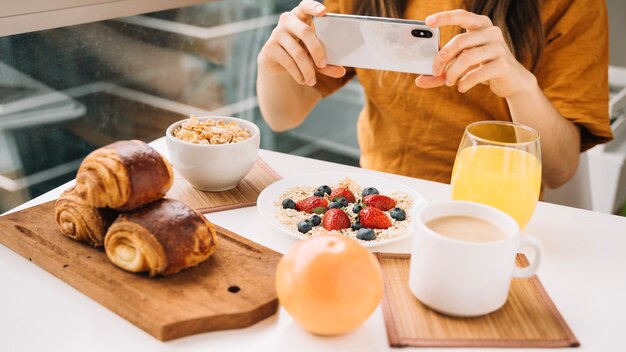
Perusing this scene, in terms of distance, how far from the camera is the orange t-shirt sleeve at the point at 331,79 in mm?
1447

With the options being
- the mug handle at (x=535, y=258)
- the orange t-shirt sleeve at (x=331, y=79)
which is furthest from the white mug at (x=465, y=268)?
the orange t-shirt sleeve at (x=331, y=79)

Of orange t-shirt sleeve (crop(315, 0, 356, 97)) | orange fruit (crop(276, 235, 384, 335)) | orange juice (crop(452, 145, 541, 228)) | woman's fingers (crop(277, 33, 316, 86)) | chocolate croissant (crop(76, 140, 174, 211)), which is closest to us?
orange fruit (crop(276, 235, 384, 335))

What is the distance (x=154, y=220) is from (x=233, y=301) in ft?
0.47

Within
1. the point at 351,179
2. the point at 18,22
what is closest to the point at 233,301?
the point at 351,179

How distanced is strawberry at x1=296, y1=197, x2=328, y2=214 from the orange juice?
219 millimetres

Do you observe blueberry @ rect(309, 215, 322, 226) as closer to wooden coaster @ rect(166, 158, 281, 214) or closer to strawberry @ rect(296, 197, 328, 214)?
strawberry @ rect(296, 197, 328, 214)

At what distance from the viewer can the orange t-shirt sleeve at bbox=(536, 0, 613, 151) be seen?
1271mm

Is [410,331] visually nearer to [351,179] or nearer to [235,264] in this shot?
[235,264]

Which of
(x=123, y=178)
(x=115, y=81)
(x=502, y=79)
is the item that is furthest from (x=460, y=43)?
(x=115, y=81)

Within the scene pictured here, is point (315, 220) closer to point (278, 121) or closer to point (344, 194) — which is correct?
point (344, 194)

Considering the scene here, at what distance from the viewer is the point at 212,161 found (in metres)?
1.02

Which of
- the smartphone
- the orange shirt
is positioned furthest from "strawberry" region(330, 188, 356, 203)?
the orange shirt

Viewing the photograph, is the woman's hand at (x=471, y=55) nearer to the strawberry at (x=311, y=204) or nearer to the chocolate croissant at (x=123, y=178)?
the strawberry at (x=311, y=204)

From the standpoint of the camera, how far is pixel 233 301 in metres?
0.72
